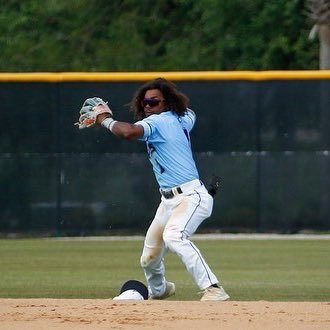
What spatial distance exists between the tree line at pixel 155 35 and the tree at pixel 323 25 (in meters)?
1.31

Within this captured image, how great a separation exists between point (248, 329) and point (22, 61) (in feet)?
53.9

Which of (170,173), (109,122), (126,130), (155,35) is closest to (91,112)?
(109,122)

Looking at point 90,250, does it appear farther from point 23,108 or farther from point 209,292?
point 209,292

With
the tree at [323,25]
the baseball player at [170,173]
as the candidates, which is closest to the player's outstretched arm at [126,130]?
the baseball player at [170,173]

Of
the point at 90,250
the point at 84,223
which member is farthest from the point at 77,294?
the point at 84,223

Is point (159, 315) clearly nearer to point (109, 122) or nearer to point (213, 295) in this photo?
point (213, 295)

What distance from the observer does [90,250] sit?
50.6 ft

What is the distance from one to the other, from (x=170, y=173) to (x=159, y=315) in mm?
1557

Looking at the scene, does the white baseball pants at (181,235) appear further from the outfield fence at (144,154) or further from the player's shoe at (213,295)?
the outfield fence at (144,154)

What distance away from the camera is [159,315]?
8.20 metres

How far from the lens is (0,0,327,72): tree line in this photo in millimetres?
22375

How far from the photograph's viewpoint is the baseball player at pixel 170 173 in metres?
9.23

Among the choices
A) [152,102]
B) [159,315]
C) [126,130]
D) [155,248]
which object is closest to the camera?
[159,315]

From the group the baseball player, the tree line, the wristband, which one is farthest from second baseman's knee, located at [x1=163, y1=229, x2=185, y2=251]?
the tree line
